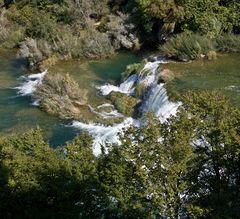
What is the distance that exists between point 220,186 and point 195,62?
67.0ft

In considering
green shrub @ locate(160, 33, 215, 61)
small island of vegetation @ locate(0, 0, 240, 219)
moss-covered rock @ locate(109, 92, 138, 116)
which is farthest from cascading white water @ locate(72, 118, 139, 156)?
small island of vegetation @ locate(0, 0, 240, 219)

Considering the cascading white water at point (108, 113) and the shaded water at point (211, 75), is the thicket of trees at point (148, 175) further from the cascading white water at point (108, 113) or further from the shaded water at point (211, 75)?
the cascading white water at point (108, 113)

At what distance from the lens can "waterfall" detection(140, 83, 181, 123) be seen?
90.9ft

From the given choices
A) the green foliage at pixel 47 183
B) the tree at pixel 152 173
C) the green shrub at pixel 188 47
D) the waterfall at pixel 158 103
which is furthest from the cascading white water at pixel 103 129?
the tree at pixel 152 173

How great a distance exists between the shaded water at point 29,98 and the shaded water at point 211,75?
16.7 feet

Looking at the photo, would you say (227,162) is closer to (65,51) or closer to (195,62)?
(195,62)

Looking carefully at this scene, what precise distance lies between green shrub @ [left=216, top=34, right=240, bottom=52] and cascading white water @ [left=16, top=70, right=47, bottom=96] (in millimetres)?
12718

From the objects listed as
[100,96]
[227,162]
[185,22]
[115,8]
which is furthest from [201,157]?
[115,8]

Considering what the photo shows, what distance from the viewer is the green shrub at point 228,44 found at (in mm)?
36625

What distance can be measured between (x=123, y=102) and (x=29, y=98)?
257 inches

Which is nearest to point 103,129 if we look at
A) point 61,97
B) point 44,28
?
point 61,97

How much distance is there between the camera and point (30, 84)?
118 feet

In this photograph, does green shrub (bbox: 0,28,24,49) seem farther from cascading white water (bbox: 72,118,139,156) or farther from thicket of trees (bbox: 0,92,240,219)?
thicket of trees (bbox: 0,92,240,219)

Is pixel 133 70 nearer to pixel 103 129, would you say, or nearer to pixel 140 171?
pixel 103 129
